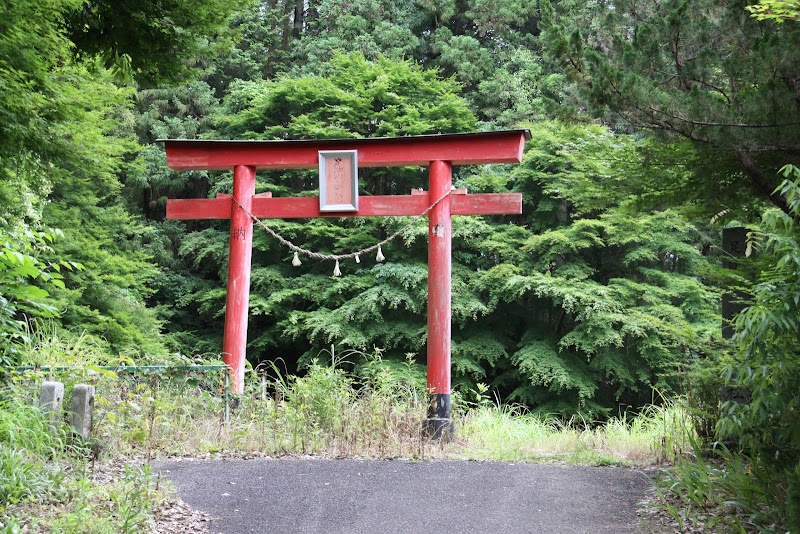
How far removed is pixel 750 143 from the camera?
153 inches

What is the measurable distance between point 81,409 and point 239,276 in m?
3.18

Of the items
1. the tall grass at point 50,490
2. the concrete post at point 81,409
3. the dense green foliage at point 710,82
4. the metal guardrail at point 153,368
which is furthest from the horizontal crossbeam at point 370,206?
the tall grass at point 50,490

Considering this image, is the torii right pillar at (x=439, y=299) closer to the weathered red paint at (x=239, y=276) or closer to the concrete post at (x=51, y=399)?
the weathered red paint at (x=239, y=276)

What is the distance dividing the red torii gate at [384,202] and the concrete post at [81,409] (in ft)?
7.62

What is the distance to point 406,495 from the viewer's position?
443 cm

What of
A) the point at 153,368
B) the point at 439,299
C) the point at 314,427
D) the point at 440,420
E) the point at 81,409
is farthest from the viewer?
the point at 439,299

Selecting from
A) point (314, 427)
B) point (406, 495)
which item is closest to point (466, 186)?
point (314, 427)

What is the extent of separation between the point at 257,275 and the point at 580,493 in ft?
33.0

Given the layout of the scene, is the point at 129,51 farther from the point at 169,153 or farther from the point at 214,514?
the point at 169,153

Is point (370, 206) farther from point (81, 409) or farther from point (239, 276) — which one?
point (81, 409)

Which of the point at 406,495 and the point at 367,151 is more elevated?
the point at 367,151

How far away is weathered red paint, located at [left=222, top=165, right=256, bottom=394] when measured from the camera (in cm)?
742

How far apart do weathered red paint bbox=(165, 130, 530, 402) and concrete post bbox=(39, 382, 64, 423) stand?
8.41ft

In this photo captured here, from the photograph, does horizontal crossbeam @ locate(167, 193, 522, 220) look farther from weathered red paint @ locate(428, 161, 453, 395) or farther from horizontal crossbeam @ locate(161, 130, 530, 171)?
horizontal crossbeam @ locate(161, 130, 530, 171)
